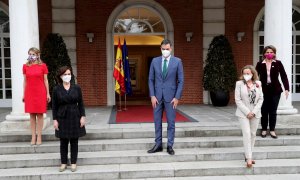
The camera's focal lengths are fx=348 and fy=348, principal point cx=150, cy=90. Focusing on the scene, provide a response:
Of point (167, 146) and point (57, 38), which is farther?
point (57, 38)

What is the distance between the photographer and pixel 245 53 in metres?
12.4

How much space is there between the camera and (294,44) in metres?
12.7

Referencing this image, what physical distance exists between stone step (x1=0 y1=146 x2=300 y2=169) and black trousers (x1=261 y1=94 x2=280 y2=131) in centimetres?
63

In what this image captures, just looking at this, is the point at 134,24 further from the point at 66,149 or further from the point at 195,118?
the point at 66,149

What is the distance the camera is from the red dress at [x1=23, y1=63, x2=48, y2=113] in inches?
247

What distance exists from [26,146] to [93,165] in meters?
1.38

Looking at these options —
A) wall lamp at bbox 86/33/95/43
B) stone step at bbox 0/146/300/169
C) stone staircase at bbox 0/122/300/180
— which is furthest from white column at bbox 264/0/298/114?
wall lamp at bbox 86/33/95/43

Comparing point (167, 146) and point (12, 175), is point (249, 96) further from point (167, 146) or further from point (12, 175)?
point (12, 175)

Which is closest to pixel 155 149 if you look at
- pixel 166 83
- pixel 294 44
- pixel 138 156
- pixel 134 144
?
pixel 138 156

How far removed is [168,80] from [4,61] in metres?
8.34

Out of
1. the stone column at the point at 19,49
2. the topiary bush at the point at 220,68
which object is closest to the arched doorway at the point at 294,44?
the topiary bush at the point at 220,68

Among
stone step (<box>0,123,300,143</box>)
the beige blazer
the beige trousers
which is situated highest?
the beige blazer

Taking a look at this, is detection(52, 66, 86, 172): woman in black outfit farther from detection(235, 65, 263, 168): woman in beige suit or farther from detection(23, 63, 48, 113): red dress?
detection(235, 65, 263, 168): woman in beige suit

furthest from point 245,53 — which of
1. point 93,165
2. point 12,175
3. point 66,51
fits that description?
point 12,175
